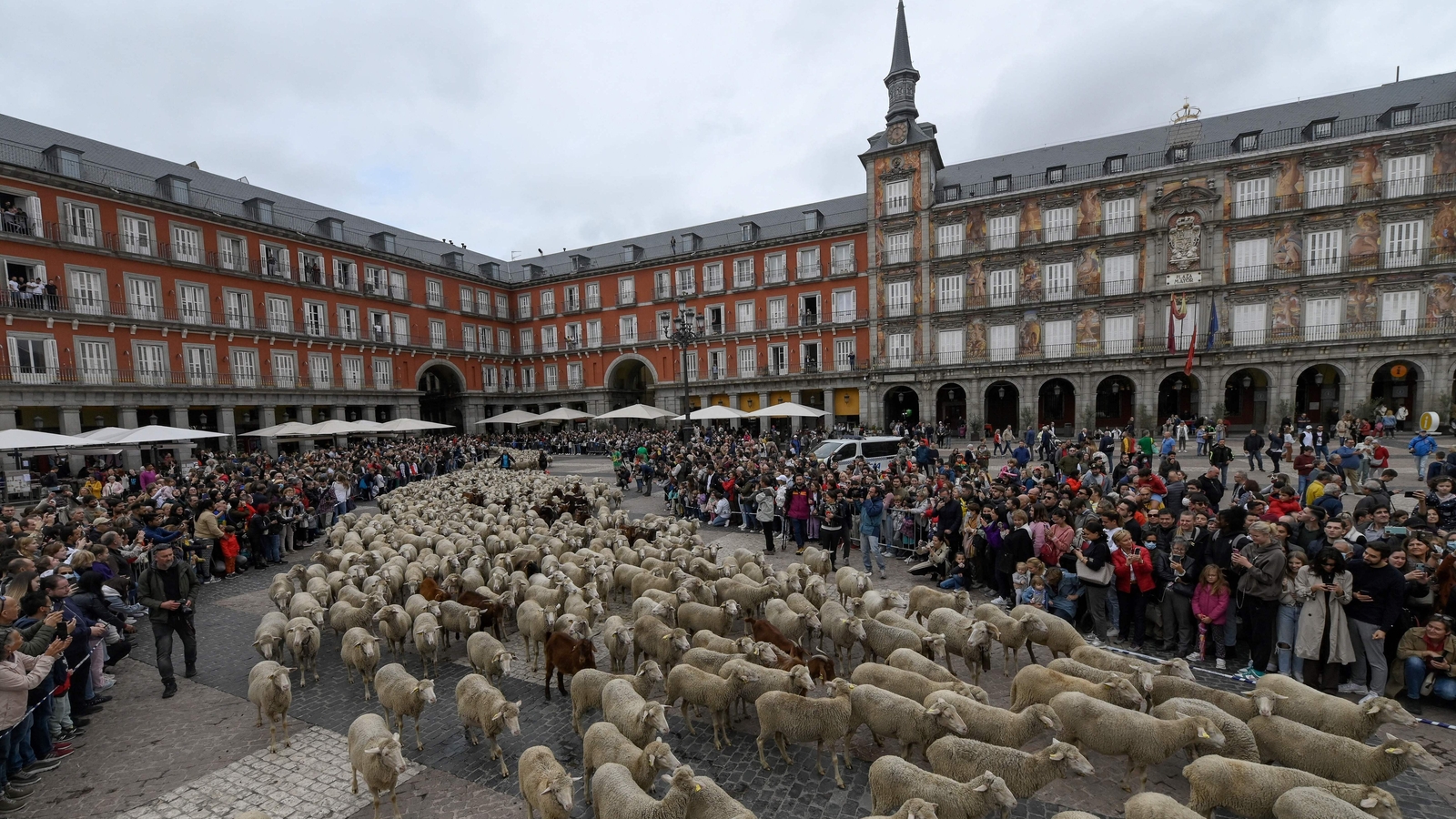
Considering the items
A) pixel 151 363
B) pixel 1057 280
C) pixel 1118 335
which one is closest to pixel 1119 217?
pixel 1057 280

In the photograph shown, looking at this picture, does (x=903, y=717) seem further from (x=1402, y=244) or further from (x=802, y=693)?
(x=1402, y=244)

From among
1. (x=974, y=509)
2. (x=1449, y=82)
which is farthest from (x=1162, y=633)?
(x=1449, y=82)

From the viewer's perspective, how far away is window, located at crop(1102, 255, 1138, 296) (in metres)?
33.4

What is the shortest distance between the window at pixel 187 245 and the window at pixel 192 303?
141cm

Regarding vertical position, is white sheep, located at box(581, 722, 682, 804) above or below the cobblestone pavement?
above

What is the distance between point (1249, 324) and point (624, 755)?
39.6 meters

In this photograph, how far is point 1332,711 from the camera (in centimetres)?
534

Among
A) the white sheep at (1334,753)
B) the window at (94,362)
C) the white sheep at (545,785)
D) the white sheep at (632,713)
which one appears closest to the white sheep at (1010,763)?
the white sheep at (1334,753)

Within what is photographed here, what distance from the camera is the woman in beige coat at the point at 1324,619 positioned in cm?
636

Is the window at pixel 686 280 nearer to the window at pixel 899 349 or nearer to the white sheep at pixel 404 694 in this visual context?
the window at pixel 899 349

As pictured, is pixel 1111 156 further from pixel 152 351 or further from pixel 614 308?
pixel 152 351

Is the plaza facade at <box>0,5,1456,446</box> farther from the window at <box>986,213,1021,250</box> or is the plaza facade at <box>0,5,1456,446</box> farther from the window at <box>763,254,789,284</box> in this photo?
the window at <box>763,254,789,284</box>

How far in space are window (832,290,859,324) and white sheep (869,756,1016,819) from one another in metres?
37.6

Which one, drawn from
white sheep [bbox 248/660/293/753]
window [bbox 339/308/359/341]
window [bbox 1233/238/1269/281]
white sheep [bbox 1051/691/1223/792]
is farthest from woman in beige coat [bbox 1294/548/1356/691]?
window [bbox 339/308/359/341]
